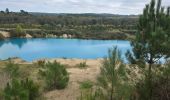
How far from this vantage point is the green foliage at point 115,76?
11.0 m

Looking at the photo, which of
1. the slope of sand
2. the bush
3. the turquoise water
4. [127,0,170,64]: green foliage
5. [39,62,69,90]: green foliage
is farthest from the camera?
the turquoise water

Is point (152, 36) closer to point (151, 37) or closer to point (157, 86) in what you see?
point (151, 37)

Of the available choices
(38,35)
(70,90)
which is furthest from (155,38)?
(38,35)

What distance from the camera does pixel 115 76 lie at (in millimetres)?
11234

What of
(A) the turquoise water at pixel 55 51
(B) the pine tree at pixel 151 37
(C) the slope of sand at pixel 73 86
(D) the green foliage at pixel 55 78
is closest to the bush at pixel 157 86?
(B) the pine tree at pixel 151 37

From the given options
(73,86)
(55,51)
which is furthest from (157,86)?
(55,51)

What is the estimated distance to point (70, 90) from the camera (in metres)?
15.7

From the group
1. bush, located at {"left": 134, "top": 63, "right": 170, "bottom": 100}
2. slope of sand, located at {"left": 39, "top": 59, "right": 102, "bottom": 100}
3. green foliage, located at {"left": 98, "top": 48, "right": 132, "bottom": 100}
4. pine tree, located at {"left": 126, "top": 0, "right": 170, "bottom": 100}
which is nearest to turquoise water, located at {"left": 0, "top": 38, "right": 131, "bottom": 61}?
slope of sand, located at {"left": 39, "top": 59, "right": 102, "bottom": 100}

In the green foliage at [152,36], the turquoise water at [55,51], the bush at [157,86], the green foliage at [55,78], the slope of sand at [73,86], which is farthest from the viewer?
the turquoise water at [55,51]

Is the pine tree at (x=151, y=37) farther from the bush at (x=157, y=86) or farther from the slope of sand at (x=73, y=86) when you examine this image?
the slope of sand at (x=73, y=86)

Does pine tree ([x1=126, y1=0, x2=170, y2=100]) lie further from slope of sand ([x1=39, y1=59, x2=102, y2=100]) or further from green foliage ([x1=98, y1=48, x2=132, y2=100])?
slope of sand ([x1=39, y1=59, x2=102, y2=100])

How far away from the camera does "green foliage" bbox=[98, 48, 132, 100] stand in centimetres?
1100

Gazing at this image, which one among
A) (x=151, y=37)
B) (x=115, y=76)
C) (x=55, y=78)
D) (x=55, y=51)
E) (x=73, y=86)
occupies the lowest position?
(x=55, y=51)

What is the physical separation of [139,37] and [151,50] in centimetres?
66
